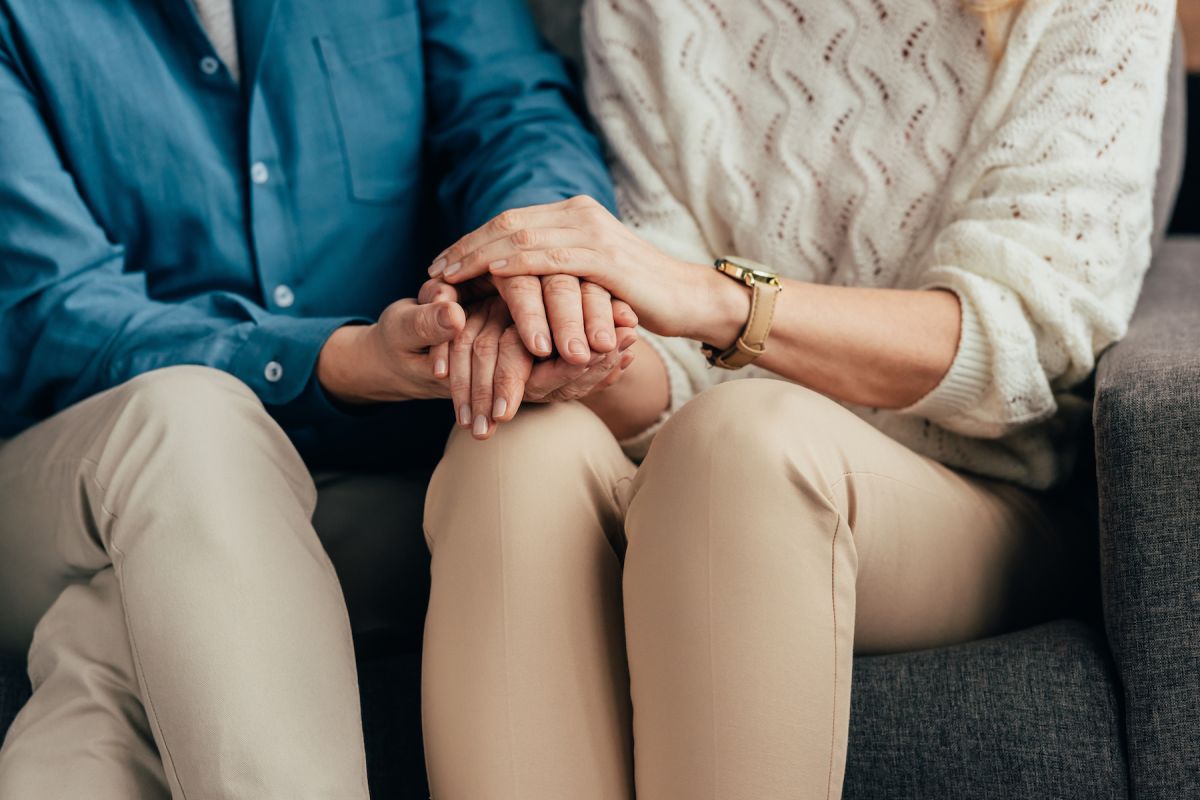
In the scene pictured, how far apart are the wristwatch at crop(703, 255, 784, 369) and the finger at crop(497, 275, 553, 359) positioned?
169mm

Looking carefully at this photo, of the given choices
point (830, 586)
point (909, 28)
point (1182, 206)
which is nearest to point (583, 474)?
point (830, 586)

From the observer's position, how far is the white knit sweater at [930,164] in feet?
3.11

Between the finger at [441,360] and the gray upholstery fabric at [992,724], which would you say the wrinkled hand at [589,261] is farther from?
the gray upholstery fabric at [992,724]

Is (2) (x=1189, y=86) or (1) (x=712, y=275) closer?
(1) (x=712, y=275)

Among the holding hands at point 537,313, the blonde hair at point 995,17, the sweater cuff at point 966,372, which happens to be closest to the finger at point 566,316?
the holding hands at point 537,313

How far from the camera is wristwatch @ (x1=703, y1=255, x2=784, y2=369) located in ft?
3.02

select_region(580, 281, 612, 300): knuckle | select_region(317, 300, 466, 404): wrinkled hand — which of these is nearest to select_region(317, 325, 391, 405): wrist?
select_region(317, 300, 466, 404): wrinkled hand

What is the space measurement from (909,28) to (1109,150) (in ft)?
0.77

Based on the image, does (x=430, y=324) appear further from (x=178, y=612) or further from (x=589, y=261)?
(x=178, y=612)

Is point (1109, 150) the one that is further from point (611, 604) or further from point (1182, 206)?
point (1182, 206)

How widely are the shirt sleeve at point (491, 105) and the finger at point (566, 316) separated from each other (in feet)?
0.95

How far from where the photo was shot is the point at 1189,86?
5.26ft

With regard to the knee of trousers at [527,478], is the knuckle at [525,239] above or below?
above

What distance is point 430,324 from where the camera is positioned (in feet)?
2.90
